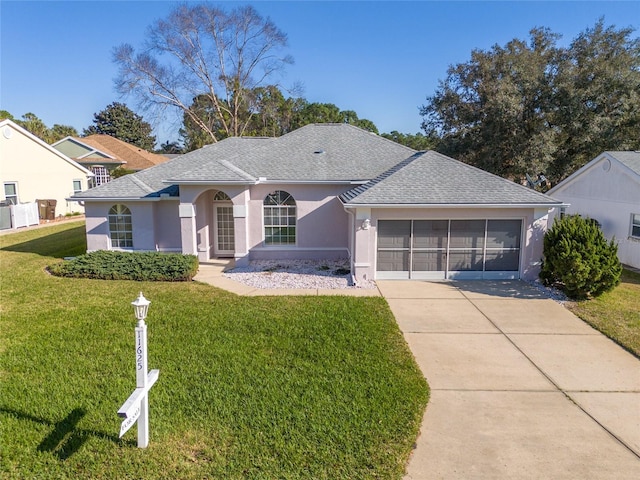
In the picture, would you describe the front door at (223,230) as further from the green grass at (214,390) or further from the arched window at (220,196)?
the green grass at (214,390)

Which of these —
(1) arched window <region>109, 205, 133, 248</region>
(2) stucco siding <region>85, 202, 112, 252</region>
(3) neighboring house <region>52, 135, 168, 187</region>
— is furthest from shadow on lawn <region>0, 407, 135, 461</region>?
(3) neighboring house <region>52, 135, 168, 187</region>

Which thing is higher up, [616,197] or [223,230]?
[616,197]

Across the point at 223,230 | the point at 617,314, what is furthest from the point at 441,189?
the point at 223,230

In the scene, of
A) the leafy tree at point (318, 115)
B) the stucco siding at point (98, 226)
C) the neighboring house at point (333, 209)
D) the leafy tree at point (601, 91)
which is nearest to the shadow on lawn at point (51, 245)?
the stucco siding at point (98, 226)

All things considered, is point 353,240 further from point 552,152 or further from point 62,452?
point 552,152

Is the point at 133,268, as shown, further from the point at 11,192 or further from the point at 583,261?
the point at 11,192

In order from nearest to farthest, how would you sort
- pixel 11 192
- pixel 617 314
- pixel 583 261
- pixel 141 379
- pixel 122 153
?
1. pixel 141 379
2. pixel 617 314
3. pixel 583 261
4. pixel 11 192
5. pixel 122 153
